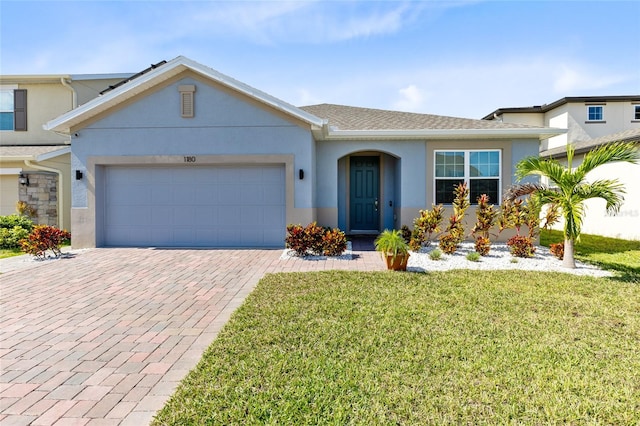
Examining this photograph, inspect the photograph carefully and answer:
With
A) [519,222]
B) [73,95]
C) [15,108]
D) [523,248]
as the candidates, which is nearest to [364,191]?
[519,222]

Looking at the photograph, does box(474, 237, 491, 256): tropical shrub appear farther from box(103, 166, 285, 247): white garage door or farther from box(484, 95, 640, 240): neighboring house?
box(484, 95, 640, 240): neighboring house

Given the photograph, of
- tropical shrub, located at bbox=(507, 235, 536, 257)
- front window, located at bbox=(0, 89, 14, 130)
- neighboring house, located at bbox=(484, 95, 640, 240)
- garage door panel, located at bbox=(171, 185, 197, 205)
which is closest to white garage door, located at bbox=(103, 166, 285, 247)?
garage door panel, located at bbox=(171, 185, 197, 205)

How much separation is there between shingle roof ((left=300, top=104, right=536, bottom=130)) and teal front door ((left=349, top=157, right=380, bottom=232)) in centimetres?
146

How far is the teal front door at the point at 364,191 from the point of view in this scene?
12789 mm

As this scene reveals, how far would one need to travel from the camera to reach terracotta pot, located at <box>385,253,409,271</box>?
7.35 m

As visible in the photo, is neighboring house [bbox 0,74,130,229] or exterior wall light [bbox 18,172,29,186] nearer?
exterior wall light [bbox 18,172,29,186]

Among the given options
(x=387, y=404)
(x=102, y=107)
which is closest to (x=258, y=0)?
(x=102, y=107)

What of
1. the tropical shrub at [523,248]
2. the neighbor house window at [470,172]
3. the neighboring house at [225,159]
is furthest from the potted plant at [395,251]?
the neighbor house window at [470,172]

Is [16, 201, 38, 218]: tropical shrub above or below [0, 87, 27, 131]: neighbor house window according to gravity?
below

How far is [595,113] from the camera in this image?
21.4 meters

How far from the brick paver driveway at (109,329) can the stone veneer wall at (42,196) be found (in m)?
5.58

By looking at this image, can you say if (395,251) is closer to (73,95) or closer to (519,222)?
(519,222)

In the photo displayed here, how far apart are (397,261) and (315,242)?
241 cm

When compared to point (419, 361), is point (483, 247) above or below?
above
